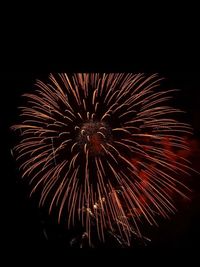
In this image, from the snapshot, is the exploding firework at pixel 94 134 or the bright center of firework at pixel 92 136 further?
the bright center of firework at pixel 92 136

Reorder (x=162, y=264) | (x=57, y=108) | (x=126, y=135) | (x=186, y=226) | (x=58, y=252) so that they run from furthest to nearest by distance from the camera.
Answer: (x=186, y=226), (x=126, y=135), (x=57, y=108), (x=58, y=252), (x=162, y=264)

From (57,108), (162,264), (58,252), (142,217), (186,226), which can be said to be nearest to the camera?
(162,264)

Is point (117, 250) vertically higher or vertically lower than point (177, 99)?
lower

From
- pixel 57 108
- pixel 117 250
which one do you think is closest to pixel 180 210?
pixel 57 108

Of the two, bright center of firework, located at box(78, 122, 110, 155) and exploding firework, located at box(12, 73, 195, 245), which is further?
bright center of firework, located at box(78, 122, 110, 155)

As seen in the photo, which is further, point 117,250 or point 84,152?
point 84,152

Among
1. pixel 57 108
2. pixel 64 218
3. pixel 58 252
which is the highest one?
pixel 57 108

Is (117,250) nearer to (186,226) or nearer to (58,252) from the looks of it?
(58,252)
